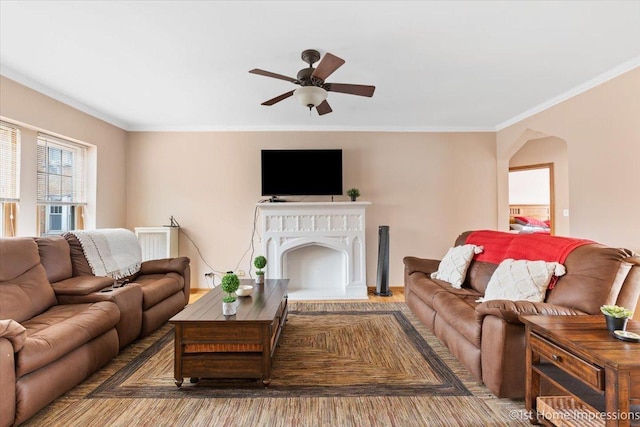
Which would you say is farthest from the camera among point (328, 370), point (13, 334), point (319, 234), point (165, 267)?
point (319, 234)

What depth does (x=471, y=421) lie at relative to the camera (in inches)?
69.2

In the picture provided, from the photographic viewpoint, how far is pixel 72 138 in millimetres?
3650

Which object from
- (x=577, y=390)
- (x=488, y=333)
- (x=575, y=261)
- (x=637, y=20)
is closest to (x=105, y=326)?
(x=488, y=333)

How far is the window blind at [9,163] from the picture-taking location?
2904 mm

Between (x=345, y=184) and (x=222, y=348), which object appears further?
(x=345, y=184)

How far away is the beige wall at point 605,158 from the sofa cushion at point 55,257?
507cm

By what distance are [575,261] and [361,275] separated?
2.68 m

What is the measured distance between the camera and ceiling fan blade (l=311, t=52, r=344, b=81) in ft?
6.74

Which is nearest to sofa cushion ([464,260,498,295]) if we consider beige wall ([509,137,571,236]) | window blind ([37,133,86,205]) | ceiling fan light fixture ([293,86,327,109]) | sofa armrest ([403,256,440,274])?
sofa armrest ([403,256,440,274])

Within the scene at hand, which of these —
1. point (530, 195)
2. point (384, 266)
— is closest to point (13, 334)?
point (384, 266)

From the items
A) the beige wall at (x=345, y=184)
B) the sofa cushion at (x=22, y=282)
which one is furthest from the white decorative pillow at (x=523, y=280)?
the sofa cushion at (x=22, y=282)

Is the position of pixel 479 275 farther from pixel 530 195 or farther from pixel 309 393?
pixel 530 195

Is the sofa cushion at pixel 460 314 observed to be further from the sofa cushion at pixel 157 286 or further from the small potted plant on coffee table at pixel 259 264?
the sofa cushion at pixel 157 286

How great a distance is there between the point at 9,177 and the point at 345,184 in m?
3.85
